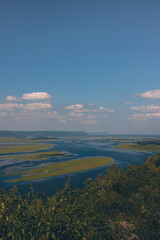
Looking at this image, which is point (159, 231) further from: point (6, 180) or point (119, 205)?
point (6, 180)

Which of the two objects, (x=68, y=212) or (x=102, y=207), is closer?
(x=68, y=212)

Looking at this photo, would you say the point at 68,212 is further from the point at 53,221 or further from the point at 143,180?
the point at 143,180

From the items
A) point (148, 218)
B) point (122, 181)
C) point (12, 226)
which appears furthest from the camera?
point (122, 181)

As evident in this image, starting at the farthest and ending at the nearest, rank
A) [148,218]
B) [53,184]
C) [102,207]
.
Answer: [53,184] < [102,207] < [148,218]

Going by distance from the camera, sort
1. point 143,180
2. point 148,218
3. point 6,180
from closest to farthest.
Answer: point 148,218 < point 143,180 < point 6,180

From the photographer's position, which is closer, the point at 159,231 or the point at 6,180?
the point at 159,231

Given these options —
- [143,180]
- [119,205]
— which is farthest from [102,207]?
[143,180]

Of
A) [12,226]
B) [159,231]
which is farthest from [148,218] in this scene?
[12,226]

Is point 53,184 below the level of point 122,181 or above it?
below

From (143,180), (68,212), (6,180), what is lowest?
(6,180)
